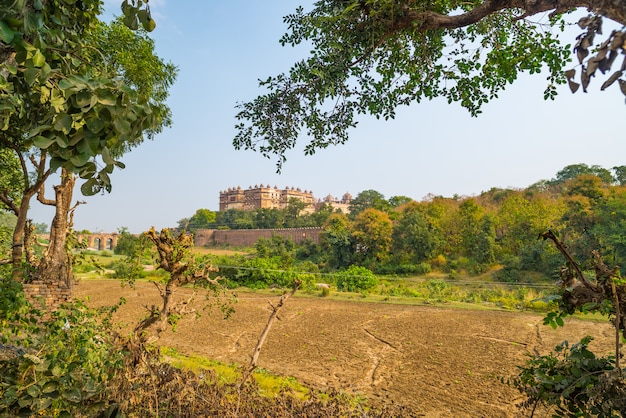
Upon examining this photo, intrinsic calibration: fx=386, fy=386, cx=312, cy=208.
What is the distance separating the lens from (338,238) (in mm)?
23047

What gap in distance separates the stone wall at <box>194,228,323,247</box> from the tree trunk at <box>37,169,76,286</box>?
70.4 ft

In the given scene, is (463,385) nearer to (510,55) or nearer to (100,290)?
(510,55)

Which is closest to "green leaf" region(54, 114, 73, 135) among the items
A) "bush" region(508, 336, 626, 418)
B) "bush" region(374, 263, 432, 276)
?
"bush" region(508, 336, 626, 418)

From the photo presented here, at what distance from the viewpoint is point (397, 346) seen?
7.97 metres

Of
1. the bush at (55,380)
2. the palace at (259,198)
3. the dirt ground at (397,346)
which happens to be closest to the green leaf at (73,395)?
the bush at (55,380)

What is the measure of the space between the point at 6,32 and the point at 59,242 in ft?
27.0

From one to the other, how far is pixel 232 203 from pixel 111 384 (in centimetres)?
7182

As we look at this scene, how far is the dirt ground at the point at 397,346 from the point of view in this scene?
5457mm

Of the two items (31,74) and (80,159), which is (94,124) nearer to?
(80,159)

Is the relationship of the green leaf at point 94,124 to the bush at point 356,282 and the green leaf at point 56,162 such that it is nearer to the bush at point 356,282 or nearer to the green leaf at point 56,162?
the green leaf at point 56,162

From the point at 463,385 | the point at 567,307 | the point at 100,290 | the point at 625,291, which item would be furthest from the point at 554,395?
the point at 100,290

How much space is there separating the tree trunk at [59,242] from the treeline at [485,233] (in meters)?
13.9

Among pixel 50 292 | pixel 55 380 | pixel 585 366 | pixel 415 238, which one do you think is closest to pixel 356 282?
pixel 415 238

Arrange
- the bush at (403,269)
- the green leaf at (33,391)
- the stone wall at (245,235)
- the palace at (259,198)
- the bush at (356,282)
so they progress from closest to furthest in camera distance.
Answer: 1. the green leaf at (33,391)
2. the bush at (356,282)
3. the bush at (403,269)
4. the stone wall at (245,235)
5. the palace at (259,198)
